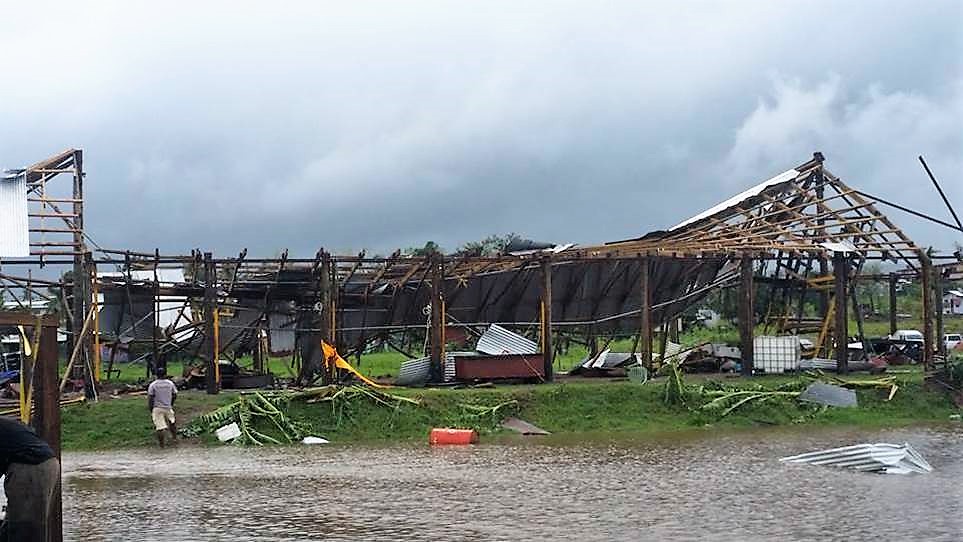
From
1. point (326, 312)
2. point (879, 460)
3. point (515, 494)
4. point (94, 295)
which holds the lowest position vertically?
point (515, 494)

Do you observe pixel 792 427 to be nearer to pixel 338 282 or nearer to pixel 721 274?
pixel 721 274

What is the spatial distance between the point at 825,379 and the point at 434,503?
52.5 ft

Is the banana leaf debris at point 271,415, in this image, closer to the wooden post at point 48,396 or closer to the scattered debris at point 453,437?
the scattered debris at point 453,437

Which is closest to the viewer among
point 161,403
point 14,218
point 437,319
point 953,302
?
point 161,403

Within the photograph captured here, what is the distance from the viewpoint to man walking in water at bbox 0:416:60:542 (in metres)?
8.06

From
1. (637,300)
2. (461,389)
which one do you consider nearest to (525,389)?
(461,389)

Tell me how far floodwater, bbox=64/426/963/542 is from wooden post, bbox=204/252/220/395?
5.45m

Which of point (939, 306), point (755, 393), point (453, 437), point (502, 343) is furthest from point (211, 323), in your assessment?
point (939, 306)

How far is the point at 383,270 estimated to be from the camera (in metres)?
30.2

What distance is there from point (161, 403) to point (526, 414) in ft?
25.3

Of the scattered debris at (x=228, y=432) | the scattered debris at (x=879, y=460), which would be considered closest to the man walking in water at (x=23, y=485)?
the scattered debris at (x=879, y=460)

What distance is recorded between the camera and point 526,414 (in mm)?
25078

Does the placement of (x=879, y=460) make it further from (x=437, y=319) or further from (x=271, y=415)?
(x=437, y=319)

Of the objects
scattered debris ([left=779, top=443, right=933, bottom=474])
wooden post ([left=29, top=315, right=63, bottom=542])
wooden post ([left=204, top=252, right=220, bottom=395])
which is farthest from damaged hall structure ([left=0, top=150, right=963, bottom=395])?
wooden post ([left=29, top=315, right=63, bottom=542])
